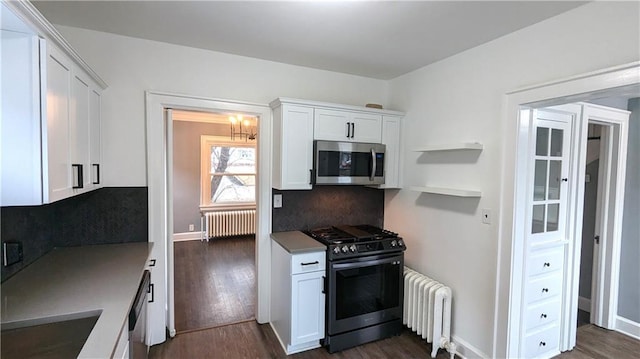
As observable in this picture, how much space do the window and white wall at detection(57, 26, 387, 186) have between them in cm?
378

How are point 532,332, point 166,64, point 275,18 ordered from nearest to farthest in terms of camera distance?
1. point 275,18
2. point 532,332
3. point 166,64

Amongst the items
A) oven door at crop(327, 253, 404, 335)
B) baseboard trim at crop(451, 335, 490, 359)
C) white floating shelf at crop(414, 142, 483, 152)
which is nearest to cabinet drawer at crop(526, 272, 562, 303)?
baseboard trim at crop(451, 335, 490, 359)

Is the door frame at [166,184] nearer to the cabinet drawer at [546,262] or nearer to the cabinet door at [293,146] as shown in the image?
the cabinet door at [293,146]

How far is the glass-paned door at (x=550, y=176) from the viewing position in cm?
241

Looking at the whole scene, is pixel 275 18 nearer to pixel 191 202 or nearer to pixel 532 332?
pixel 532 332

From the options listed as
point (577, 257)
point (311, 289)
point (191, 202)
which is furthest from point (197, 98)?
point (191, 202)

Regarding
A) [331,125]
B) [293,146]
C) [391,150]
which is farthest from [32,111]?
[391,150]

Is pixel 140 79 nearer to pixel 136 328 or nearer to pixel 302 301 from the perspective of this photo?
pixel 136 328

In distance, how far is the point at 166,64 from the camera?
264cm

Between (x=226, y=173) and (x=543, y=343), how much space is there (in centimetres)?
571

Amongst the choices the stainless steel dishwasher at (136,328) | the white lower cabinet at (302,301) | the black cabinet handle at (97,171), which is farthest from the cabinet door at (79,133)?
the white lower cabinet at (302,301)

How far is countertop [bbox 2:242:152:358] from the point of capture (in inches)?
51.1

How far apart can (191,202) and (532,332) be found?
5854mm

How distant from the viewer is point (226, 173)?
6.54 m
